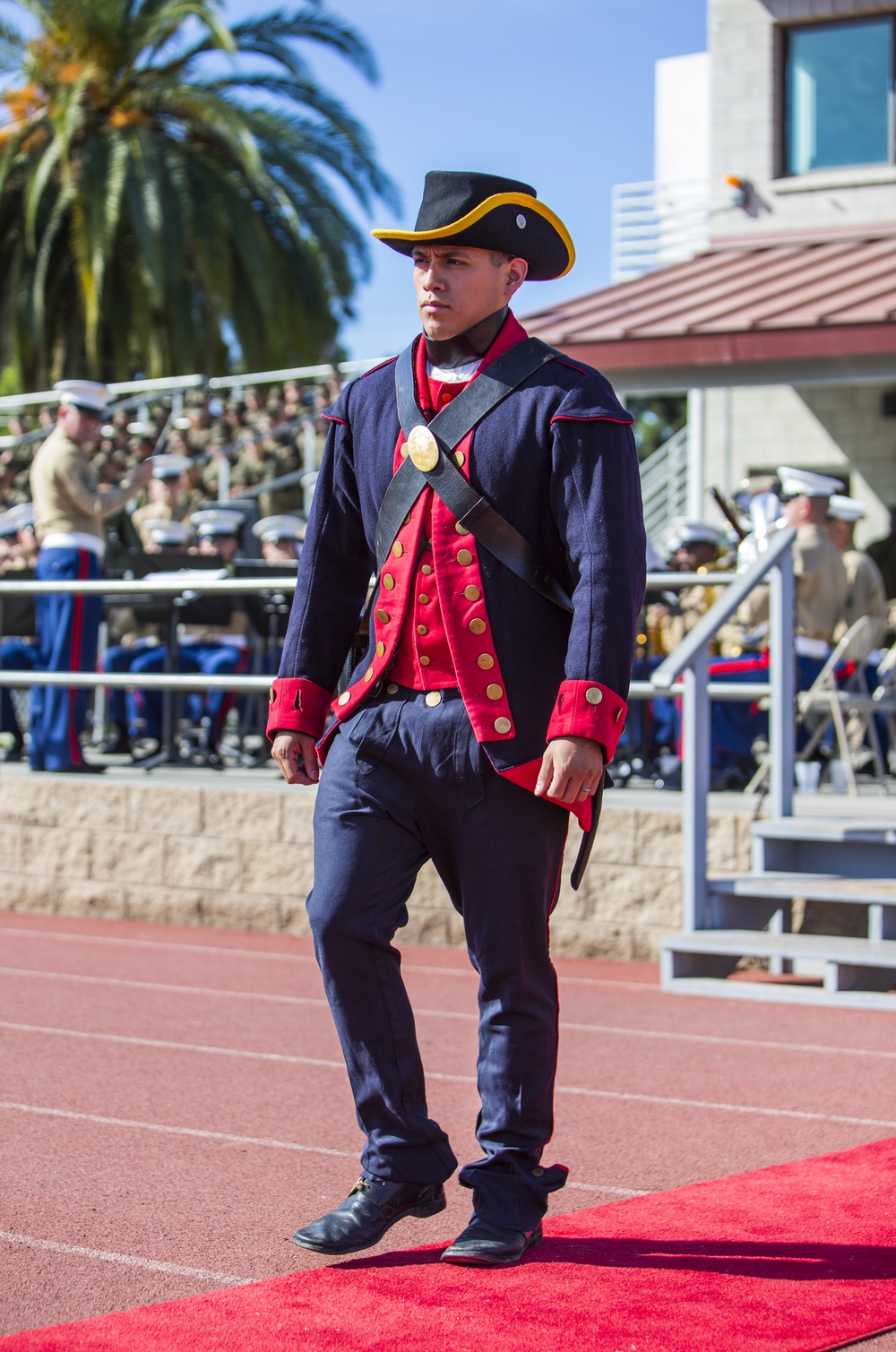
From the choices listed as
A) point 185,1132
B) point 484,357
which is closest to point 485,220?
point 484,357

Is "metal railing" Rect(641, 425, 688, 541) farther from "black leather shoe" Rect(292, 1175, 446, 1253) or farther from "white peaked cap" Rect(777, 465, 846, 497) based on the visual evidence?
"black leather shoe" Rect(292, 1175, 446, 1253)

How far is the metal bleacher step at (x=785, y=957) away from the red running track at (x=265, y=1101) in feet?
0.26

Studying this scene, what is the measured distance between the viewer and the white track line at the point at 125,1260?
11.1ft

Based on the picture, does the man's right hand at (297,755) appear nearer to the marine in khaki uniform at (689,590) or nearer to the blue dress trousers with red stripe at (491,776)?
the blue dress trousers with red stripe at (491,776)

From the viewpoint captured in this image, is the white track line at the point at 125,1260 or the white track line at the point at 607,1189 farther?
the white track line at the point at 607,1189

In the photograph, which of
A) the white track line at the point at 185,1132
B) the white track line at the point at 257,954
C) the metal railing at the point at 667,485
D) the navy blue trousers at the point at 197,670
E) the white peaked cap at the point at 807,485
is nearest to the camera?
the white track line at the point at 185,1132

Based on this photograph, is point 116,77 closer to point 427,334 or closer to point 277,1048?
point 277,1048

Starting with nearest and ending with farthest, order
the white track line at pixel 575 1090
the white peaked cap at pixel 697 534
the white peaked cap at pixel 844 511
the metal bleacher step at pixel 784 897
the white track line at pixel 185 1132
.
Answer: the white track line at pixel 185 1132 → the white track line at pixel 575 1090 → the metal bleacher step at pixel 784 897 → the white peaked cap at pixel 844 511 → the white peaked cap at pixel 697 534

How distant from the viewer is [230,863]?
8445mm

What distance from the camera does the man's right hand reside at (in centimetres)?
369

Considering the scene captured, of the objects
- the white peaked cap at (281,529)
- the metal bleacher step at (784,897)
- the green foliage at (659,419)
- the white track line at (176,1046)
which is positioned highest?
the green foliage at (659,419)

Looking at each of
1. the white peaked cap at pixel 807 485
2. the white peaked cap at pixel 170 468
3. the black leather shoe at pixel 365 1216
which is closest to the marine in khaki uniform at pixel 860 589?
the white peaked cap at pixel 807 485

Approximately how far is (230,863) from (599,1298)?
5425mm

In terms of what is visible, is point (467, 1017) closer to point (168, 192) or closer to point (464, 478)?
point (464, 478)
